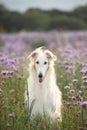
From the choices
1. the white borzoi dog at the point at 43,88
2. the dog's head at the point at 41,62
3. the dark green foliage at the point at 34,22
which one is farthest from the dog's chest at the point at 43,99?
the dark green foliage at the point at 34,22

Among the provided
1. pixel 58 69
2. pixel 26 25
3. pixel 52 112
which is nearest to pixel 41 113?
pixel 52 112

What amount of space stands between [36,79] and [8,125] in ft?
3.01

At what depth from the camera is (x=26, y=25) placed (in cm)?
3412

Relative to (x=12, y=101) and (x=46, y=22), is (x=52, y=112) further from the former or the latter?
(x=46, y=22)

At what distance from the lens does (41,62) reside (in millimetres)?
5988

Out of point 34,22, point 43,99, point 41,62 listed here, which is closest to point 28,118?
point 43,99

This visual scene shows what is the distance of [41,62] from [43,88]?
0.31 metres

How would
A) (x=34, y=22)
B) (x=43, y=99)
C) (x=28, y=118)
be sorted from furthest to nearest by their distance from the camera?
(x=34, y=22) → (x=43, y=99) → (x=28, y=118)

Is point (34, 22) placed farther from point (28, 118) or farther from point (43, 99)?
point (28, 118)

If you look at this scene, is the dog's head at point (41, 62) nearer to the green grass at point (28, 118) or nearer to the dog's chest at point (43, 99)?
the dog's chest at point (43, 99)

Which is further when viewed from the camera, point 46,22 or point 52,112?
point 46,22

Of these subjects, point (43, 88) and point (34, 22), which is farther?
point (34, 22)

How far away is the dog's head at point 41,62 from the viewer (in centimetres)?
588

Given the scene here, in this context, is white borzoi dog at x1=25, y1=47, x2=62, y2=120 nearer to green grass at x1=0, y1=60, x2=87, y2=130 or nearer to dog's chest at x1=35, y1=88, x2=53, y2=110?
dog's chest at x1=35, y1=88, x2=53, y2=110
